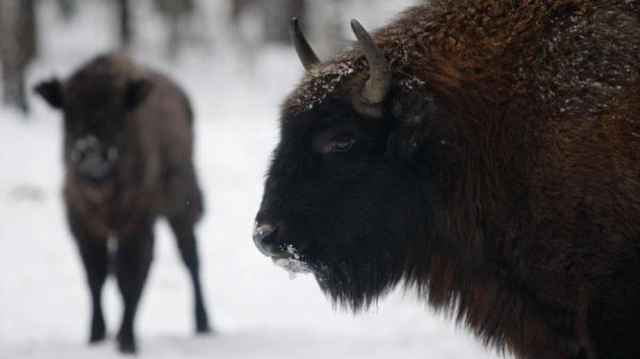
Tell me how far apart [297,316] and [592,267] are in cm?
651

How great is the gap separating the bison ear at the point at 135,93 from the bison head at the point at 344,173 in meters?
4.00

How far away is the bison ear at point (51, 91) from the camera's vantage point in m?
7.92

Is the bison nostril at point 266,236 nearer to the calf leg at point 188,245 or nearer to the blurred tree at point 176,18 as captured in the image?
the calf leg at point 188,245

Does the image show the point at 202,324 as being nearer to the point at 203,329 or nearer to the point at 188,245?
the point at 203,329

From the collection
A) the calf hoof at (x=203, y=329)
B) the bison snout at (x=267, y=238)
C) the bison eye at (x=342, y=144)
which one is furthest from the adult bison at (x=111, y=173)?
the bison eye at (x=342, y=144)

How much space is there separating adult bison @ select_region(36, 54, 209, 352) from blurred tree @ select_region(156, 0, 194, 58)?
840 inches

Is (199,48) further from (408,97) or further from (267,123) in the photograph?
(408,97)

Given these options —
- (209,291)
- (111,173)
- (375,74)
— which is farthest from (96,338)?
(375,74)

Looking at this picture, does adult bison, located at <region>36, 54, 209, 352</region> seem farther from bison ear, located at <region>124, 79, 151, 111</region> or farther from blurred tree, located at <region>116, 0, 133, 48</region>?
blurred tree, located at <region>116, 0, 133, 48</region>

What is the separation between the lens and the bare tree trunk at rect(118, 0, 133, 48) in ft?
103

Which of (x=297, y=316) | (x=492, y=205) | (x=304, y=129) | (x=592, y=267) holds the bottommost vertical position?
(x=297, y=316)

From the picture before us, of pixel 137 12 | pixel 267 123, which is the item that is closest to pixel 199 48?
pixel 137 12

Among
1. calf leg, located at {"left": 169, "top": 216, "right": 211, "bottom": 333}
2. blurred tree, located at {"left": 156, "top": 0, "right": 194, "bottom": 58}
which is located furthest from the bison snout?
blurred tree, located at {"left": 156, "top": 0, "right": 194, "bottom": 58}

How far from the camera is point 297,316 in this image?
1010cm
